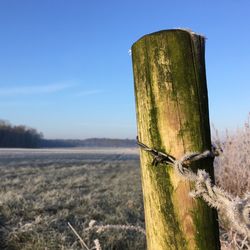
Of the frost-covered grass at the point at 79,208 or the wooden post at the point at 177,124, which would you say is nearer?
the wooden post at the point at 177,124

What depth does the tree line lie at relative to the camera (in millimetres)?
70938

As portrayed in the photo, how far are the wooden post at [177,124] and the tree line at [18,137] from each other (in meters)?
69.3

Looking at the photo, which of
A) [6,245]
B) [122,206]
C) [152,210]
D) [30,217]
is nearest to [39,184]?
[122,206]

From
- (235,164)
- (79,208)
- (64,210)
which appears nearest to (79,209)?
(79,208)

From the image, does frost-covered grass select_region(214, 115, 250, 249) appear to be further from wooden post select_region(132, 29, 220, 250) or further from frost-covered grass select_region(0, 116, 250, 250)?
wooden post select_region(132, 29, 220, 250)

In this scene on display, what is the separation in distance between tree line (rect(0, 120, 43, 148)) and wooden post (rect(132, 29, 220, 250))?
6930cm

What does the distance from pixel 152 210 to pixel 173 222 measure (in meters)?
0.11

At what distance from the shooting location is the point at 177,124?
1868 mm

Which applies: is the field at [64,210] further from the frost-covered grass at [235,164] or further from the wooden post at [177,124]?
the wooden post at [177,124]

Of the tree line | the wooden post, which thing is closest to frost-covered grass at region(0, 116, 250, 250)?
the wooden post

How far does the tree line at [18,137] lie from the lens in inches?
2793

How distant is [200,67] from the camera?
1.90 m

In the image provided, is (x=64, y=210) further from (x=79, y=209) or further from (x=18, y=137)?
(x=18, y=137)

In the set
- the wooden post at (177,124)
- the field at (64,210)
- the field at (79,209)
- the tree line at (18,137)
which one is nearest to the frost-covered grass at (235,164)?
the field at (79,209)
